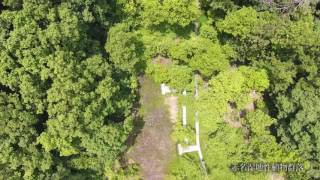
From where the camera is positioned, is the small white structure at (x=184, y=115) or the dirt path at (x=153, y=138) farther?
the small white structure at (x=184, y=115)

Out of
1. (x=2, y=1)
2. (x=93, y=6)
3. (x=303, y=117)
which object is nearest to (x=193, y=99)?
(x=303, y=117)

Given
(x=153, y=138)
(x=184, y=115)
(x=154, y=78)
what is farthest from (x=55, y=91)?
(x=184, y=115)

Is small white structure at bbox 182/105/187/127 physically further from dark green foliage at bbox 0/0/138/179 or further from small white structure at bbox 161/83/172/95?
dark green foliage at bbox 0/0/138/179

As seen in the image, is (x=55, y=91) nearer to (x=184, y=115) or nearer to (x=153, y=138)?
(x=153, y=138)

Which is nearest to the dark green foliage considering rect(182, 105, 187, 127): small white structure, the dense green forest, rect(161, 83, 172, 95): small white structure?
the dense green forest

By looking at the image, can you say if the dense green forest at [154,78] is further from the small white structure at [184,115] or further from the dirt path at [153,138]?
the dirt path at [153,138]

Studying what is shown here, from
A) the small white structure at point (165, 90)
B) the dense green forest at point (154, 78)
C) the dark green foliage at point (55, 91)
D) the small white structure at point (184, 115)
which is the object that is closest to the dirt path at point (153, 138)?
the small white structure at point (165, 90)
